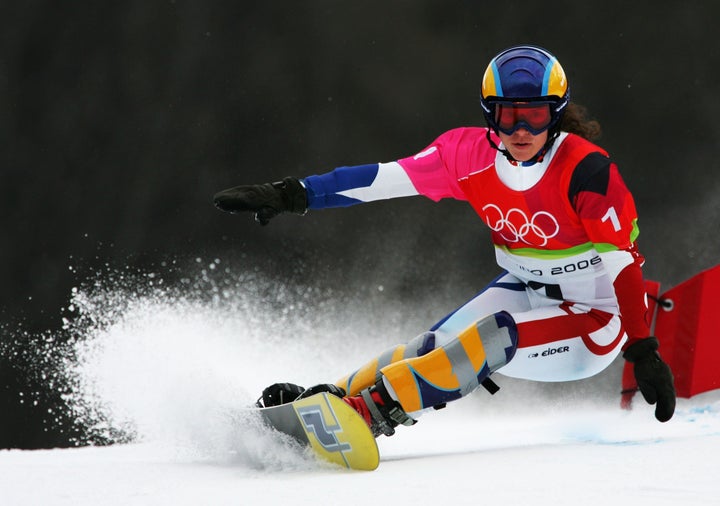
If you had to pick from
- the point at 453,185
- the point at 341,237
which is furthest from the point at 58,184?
the point at 453,185

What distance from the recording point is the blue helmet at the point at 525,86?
2.75 meters

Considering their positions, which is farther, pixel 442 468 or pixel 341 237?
pixel 341 237

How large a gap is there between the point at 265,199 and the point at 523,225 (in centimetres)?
89

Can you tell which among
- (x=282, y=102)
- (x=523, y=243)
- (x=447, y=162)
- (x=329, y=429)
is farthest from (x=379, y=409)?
(x=282, y=102)

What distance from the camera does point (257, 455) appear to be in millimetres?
2828

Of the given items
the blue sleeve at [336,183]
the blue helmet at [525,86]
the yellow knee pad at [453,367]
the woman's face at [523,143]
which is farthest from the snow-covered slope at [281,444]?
the blue helmet at [525,86]

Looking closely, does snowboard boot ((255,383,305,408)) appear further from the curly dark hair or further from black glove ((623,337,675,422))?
the curly dark hair

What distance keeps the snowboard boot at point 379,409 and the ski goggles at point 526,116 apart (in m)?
0.93

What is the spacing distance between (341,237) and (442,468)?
111 inches

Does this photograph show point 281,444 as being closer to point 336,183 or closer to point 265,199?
point 265,199

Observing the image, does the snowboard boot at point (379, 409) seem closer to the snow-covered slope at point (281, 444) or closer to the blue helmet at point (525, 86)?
the snow-covered slope at point (281, 444)

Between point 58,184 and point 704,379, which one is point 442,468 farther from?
point 58,184

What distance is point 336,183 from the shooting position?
3.15 metres

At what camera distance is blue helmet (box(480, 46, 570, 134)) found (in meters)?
2.75
